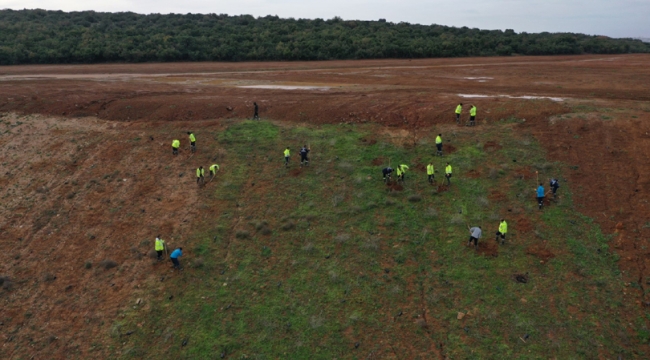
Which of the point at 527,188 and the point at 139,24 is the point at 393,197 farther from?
the point at 139,24

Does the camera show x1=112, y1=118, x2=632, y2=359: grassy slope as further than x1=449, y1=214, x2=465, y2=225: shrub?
No

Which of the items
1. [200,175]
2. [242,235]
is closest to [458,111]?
[242,235]

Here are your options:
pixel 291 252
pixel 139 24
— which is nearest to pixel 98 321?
pixel 291 252

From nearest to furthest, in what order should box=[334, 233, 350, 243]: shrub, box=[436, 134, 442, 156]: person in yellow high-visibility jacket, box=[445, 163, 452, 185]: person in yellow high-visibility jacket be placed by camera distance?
box=[334, 233, 350, 243]: shrub < box=[445, 163, 452, 185]: person in yellow high-visibility jacket < box=[436, 134, 442, 156]: person in yellow high-visibility jacket

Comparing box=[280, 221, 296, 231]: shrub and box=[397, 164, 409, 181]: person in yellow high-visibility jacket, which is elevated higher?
box=[397, 164, 409, 181]: person in yellow high-visibility jacket

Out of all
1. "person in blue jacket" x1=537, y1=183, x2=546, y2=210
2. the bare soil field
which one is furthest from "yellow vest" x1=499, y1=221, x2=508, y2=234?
"person in blue jacket" x1=537, y1=183, x2=546, y2=210

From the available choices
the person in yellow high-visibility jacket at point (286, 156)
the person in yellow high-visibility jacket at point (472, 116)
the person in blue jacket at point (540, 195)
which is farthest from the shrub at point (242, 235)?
the person in yellow high-visibility jacket at point (472, 116)

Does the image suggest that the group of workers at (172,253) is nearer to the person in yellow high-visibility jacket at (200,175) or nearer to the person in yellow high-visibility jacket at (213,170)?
the person in yellow high-visibility jacket at (200,175)

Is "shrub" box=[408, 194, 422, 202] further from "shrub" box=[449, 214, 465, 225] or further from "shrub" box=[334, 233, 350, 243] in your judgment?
"shrub" box=[334, 233, 350, 243]
